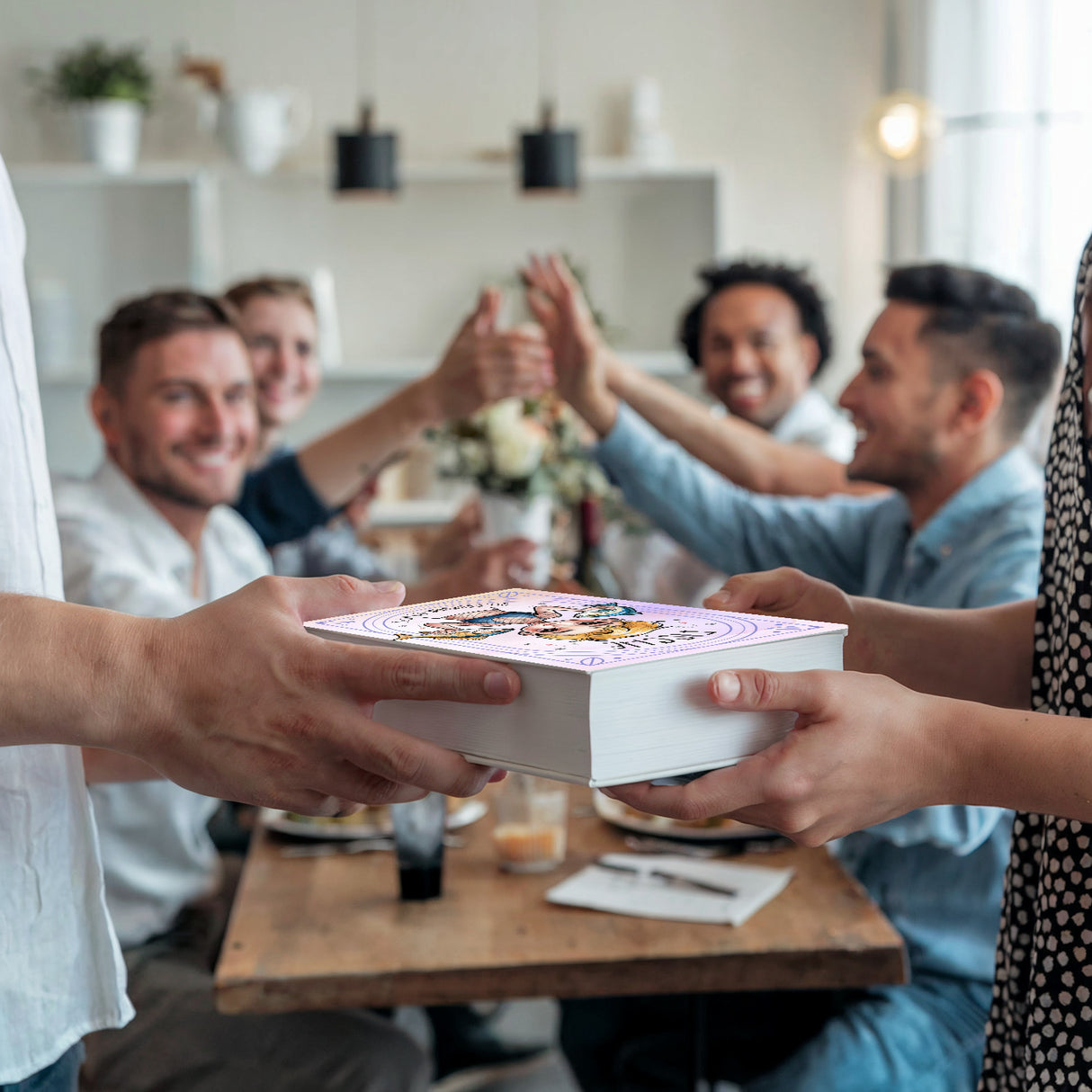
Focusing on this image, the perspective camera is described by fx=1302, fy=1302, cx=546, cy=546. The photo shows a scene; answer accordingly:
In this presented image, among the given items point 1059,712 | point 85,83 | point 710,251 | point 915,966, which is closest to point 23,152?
point 85,83

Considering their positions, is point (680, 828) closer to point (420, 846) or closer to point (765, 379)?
point (420, 846)

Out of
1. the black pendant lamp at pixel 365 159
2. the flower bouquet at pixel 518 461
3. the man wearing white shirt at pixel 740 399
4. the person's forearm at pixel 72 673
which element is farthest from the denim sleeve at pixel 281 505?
the person's forearm at pixel 72 673

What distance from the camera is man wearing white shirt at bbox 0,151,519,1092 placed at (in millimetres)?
704

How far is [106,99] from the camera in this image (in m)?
4.00

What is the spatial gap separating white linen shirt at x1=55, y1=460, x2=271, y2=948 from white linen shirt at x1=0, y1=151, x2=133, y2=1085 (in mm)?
828

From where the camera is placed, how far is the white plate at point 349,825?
1618 mm

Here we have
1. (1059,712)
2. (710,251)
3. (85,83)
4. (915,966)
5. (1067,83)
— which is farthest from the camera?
(710,251)

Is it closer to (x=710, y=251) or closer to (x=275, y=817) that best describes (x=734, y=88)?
(x=710, y=251)

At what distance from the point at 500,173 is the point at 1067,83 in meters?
1.81

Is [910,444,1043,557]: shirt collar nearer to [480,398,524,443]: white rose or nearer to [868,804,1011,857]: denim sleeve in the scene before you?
[868,804,1011,857]: denim sleeve

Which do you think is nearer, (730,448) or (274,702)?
(274,702)

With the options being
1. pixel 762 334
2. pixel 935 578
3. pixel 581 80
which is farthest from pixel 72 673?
pixel 581 80

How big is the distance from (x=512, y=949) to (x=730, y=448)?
1.26m

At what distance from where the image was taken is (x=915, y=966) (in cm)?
160
